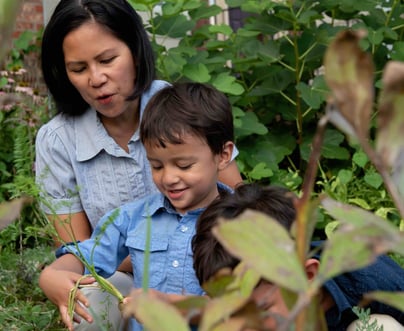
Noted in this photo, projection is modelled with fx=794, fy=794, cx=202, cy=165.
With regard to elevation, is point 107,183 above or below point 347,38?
below

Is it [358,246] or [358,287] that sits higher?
[358,246]

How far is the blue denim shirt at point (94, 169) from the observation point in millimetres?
2604

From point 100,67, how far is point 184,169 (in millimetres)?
485

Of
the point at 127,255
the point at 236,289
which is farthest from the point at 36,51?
the point at 236,289

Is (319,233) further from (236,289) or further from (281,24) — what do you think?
(236,289)

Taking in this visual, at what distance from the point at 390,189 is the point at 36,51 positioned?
17.1 ft

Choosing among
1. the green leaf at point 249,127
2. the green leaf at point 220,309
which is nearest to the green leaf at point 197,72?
the green leaf at point 249,127

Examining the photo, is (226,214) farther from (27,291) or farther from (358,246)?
(27,291)

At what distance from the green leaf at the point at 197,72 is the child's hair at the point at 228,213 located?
1674 millimetres

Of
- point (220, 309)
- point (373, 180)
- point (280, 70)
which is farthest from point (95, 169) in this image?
point (220, 309)

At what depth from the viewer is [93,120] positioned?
2660 millimetres

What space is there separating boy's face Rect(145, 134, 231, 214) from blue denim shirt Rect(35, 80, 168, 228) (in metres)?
0.44

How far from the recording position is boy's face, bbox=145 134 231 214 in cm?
211

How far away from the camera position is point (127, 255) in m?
2.36
